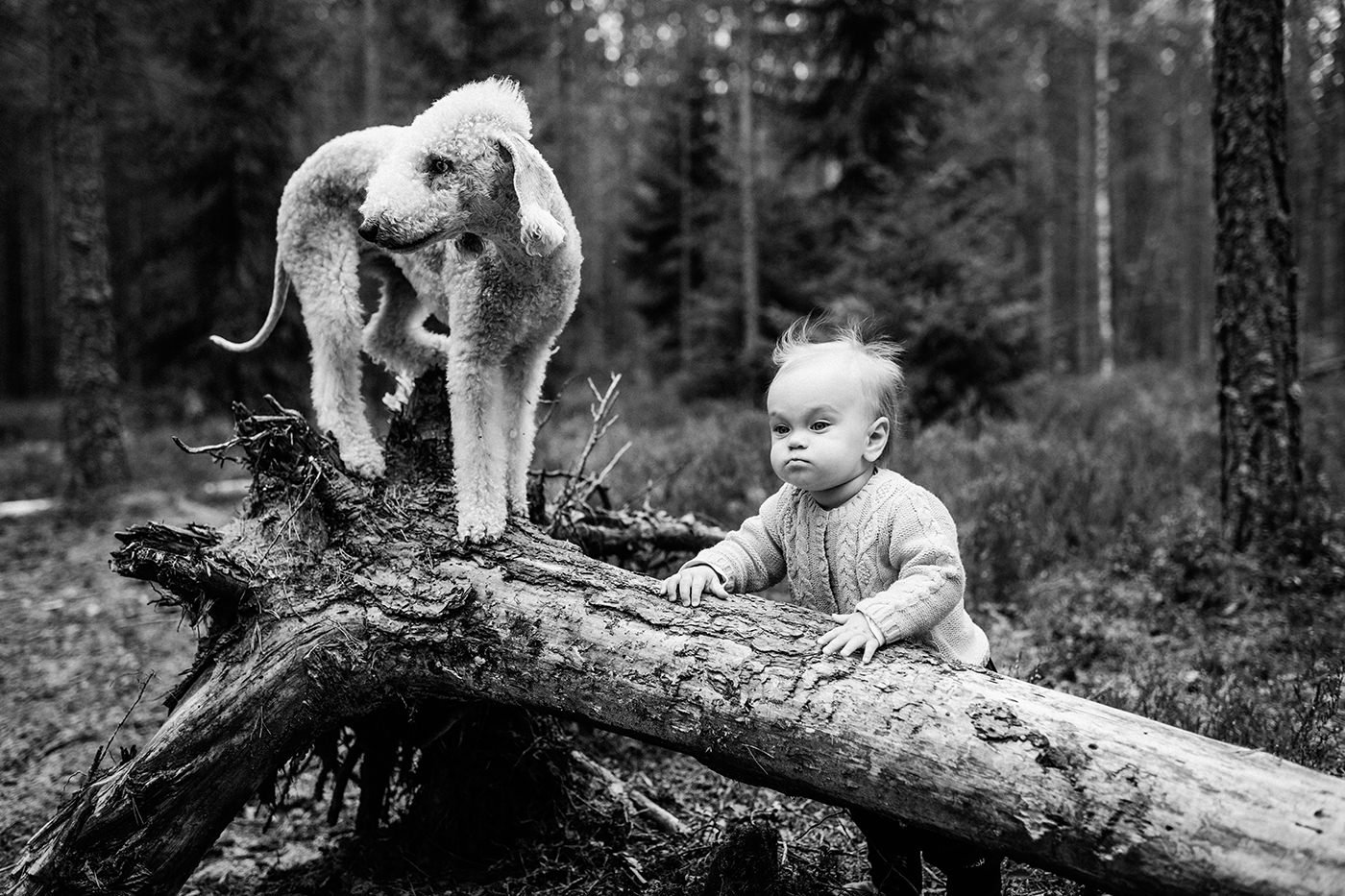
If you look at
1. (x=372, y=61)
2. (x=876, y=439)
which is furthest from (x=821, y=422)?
(x=372, y=61)

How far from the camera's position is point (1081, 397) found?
999 centimetres

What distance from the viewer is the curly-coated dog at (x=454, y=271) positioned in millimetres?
2359

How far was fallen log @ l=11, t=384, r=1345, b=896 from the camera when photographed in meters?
1.64

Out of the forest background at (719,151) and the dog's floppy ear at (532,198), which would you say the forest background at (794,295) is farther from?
the dog's floppy ear at (532,198)

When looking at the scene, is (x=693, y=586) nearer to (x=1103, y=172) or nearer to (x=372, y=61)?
(x=372, y=61)

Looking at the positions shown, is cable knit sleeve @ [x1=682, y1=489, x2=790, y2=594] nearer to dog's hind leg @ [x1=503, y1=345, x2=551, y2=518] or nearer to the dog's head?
dog's hind leg @ [x1=503, y1=345, x2=551, y2=518]

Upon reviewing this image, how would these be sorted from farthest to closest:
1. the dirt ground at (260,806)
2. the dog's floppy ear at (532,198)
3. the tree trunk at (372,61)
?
the tree trunk at (372,61), the dirt ground at (260,806), the dog's floppy ear at (532,198)

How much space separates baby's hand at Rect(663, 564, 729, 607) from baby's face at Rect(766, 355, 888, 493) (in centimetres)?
38

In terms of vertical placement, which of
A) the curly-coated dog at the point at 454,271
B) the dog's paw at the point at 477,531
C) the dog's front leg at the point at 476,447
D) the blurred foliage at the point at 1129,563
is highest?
the curly-coated dog at the point at 454,271

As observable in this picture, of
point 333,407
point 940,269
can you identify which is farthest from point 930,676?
point 940,269

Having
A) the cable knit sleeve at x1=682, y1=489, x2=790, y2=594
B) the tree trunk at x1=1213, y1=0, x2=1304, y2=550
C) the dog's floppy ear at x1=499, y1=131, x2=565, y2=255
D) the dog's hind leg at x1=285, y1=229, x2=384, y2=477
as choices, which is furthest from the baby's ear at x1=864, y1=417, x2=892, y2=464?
the tree trunk at x1=1213, y1=0, x2=1304, y2=550

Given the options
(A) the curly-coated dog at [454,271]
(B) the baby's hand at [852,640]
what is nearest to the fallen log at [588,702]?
(B) the baby's hand at [852,640]

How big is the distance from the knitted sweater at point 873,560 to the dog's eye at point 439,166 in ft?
4.39

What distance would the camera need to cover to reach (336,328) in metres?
3.00
